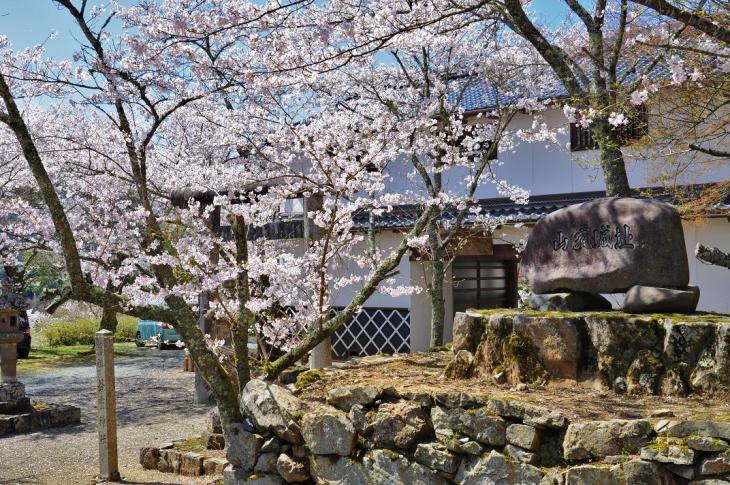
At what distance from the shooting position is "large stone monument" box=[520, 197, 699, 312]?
5547mm

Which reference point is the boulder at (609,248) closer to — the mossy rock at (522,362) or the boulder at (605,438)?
the mossy rock at (522,362)

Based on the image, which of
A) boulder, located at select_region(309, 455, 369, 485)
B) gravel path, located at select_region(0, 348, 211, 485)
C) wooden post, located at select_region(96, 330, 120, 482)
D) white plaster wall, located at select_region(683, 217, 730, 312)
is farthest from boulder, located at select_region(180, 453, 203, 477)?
white plaster wall, located at select_region(683, 217, 730, 312)

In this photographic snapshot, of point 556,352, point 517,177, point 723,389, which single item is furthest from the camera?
point 517,177

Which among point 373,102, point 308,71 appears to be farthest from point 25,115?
point 308,71

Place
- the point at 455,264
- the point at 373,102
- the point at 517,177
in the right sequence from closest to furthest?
the point at 373,102
the point at 517,177
the point at 455,264

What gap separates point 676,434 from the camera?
4.01m

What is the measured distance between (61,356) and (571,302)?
1777 cm

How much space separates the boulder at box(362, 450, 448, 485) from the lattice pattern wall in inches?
379

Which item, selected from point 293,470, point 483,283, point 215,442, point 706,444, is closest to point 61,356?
point 483,283

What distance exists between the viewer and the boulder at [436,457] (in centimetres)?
484

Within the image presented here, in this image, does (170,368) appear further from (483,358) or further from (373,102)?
(483,358)

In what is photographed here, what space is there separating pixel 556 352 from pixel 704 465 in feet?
5.45

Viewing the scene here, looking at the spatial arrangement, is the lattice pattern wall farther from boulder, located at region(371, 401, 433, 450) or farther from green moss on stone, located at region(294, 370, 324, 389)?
boulder, located at region(371, 401, 433, 450)

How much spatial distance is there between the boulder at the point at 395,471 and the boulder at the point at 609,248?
2.10 m
